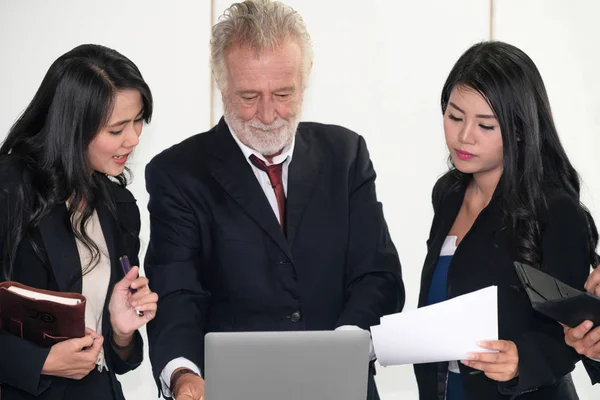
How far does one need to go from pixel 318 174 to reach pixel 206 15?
199 centimetres

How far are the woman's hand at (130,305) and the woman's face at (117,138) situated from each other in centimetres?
39

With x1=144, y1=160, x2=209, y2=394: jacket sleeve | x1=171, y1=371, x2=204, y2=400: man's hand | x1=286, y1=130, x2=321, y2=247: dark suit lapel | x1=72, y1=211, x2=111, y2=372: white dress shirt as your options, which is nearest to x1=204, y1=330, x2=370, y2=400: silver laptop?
x1=171, y1=371, x2=204, y2=400: man's hand

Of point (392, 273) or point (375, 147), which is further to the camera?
point (375, 147)

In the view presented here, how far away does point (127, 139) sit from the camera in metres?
2.97

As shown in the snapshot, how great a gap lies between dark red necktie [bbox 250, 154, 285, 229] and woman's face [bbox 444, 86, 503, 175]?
0.53 meters

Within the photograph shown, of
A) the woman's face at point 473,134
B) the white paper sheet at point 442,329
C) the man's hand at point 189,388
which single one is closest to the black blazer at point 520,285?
the woman's face at point 473,134

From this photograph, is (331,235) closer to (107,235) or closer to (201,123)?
(107,235)

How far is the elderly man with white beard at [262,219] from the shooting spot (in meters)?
2.82

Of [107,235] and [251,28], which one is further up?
[251,28]

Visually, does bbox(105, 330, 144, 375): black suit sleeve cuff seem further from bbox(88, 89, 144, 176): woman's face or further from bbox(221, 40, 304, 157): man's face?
bbox(221, 40, 304, 157): man's face

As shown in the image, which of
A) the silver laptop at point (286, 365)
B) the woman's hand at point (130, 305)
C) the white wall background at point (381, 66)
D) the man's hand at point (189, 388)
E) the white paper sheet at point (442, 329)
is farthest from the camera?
the white wall background at point (381, 66)

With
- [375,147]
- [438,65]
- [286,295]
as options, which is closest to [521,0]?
[438,65]

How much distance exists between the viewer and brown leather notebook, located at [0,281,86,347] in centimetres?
252

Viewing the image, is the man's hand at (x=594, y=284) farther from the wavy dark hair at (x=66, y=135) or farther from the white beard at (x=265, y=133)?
the wavy dark hair at (x=66, y=135)
